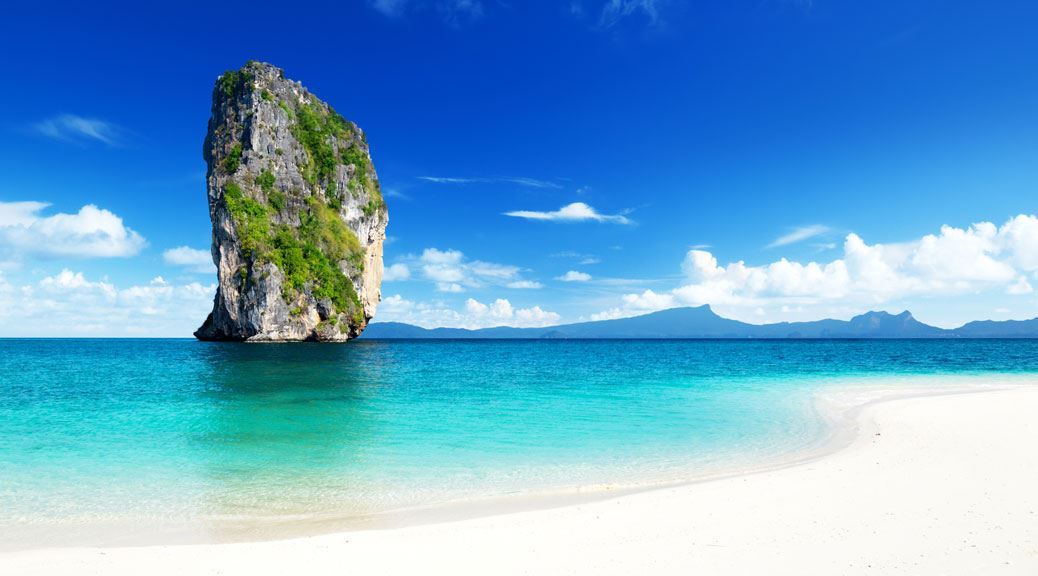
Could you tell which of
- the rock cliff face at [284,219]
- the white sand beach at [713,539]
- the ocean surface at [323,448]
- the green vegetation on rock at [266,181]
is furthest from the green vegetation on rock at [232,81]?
the white sand beach at [713,539]

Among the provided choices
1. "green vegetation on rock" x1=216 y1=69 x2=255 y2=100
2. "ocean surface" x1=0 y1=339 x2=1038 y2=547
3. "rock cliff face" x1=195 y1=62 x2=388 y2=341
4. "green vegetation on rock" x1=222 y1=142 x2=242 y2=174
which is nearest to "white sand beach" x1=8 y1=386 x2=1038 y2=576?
"ocean surface" x1=0 y1=339 x2=1038 y2=547

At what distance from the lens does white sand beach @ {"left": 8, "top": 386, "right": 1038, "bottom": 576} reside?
583cm

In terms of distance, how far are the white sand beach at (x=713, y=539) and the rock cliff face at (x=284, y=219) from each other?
80.3m

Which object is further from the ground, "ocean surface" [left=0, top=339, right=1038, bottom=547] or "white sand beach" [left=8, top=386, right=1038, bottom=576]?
"white sand beach" [left=8, top=386, right=1038, bottom=576]

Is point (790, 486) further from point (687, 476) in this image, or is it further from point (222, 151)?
point (222, 151)

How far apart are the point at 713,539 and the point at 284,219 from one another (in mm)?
93184

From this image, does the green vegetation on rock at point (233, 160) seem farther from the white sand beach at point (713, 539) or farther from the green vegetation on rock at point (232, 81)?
the white sand beach at point (713, 539)

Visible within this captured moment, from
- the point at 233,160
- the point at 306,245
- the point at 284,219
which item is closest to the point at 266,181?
the point at 233,160

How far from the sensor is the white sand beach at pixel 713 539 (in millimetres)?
5828

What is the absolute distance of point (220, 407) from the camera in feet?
66.9

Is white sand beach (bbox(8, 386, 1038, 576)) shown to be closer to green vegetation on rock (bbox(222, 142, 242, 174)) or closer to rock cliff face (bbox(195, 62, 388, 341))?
rock cliff face (bbox(195, 62, 388, 341))

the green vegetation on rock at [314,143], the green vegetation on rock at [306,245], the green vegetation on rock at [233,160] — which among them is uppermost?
the green vegetation on rock at [314,143]

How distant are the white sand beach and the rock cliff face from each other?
80280 mm

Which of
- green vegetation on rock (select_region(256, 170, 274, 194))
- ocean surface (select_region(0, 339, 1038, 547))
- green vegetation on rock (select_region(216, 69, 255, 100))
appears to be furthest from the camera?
green vegetation on rock (select_region(216, 69, 255, 100))
